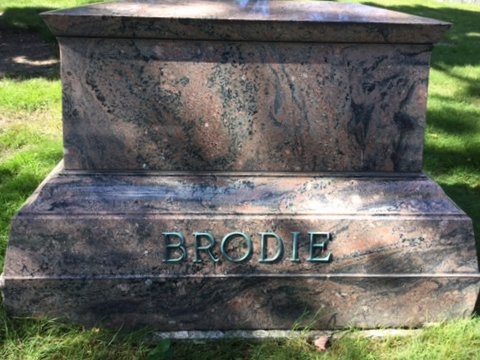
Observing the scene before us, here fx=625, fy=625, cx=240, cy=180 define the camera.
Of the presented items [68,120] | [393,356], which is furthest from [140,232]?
[393,356]

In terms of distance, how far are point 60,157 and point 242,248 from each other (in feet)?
7.14

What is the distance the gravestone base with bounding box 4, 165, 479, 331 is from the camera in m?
2.25

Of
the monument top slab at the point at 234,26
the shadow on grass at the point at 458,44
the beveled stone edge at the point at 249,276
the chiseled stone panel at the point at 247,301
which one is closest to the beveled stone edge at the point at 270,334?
the chiseled stone panel at the point at 247,301

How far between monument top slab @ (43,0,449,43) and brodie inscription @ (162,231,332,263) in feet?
2.35

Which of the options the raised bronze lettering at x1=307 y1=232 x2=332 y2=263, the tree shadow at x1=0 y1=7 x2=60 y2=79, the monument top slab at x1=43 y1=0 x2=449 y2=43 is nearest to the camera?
the monument top slab at x1=43 y1=0 x2=449 y2=43

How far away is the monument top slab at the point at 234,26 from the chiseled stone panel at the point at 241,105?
0.13ft

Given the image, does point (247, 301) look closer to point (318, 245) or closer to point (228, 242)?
point (228, 242)

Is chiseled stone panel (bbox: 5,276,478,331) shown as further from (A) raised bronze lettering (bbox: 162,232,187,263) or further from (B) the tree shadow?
(B) the tree shadow

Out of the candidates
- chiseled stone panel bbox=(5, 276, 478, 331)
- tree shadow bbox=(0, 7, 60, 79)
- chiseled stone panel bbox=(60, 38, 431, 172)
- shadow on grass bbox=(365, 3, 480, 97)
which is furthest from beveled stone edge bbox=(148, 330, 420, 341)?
tree shadow bbox=(0, 7, 60, 79)

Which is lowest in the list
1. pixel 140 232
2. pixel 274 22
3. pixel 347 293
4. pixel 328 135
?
pixel 347 293

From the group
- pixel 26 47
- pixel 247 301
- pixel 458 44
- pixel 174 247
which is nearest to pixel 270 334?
pixel 247 301

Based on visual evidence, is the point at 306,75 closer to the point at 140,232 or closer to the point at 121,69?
the point at 121,69

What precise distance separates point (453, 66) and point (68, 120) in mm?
5937

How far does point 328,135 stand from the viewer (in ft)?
7.90
